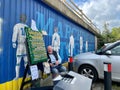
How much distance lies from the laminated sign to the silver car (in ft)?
9.98

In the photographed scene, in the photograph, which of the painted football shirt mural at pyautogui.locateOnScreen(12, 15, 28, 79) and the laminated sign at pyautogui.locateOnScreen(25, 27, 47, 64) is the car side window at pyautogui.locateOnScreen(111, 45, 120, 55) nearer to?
the laminated sign at pyautogui.locateOnScreen(25, 27, 47, 64)

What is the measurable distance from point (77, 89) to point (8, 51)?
188 cm

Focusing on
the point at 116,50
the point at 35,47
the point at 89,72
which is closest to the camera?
the point at 35,47

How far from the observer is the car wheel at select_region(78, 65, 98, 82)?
27.8 feet

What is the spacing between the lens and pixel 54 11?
336 inches

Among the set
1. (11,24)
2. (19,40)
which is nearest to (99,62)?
(19,40)

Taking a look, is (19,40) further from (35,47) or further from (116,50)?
(116,50)

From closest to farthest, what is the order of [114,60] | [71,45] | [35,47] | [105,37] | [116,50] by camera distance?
[35,47]
[114,60]
[116,50]
[71,45]
[105,37]

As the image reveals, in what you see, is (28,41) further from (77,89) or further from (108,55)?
(108,55)

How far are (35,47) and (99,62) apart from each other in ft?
11.9

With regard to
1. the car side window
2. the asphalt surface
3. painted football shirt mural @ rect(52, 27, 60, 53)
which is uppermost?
painted football shirt mural @ rect(52, 27, 60, 53)

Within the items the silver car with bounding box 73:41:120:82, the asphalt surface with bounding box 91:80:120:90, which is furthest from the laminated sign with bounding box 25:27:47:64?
the silver car with bounding box 73:41:120:82

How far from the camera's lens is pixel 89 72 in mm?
8617

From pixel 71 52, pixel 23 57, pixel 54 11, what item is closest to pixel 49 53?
pixel 23 57
